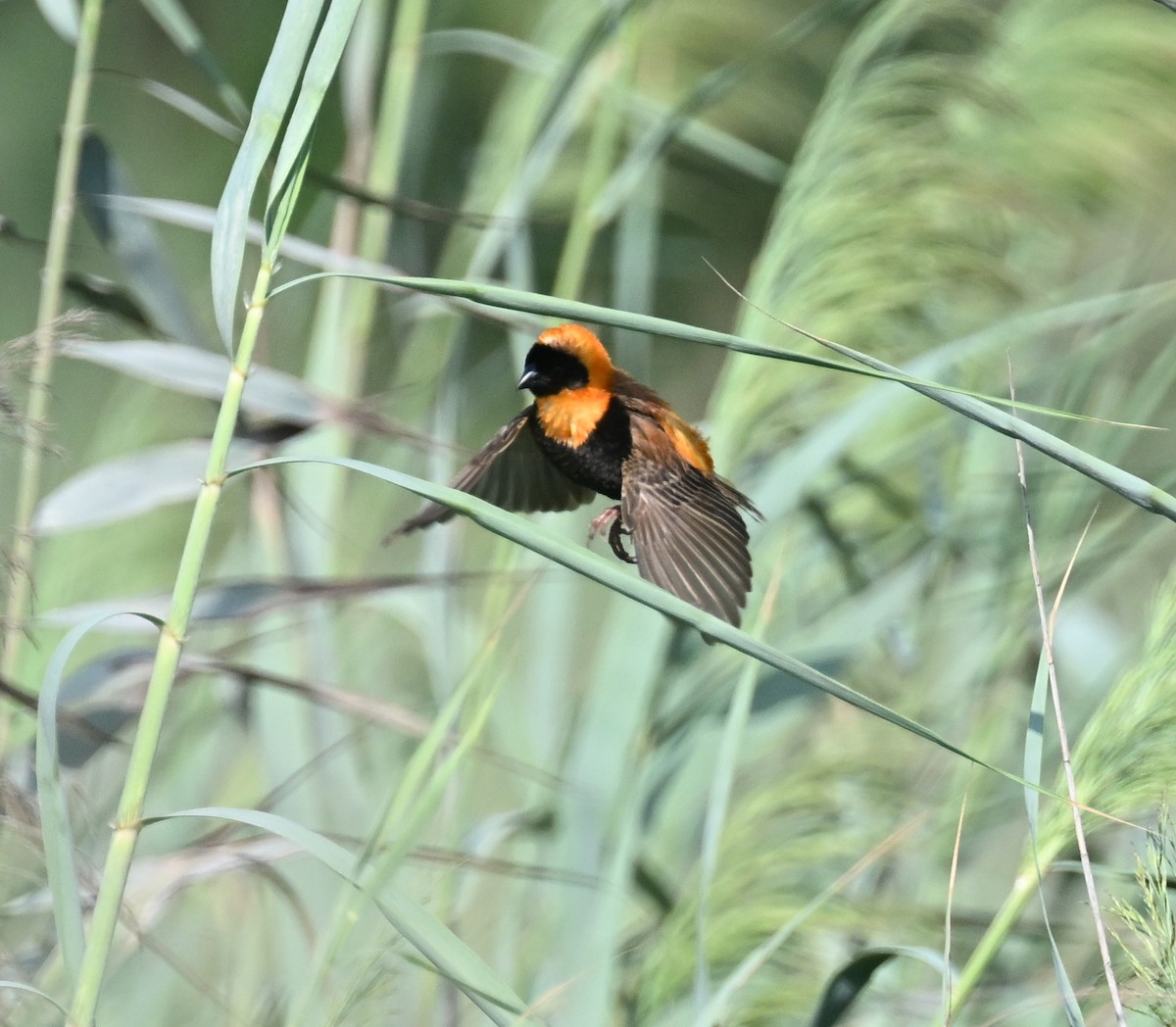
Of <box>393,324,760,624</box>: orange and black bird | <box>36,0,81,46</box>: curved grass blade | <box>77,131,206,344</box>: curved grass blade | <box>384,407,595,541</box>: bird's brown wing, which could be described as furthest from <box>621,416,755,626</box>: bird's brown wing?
<box>36,0,81,46</box>: curved grass blade

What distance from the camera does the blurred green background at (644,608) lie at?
101cm

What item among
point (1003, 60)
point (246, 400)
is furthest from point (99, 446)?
point (1003, 60)

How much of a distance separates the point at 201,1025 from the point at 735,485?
2.05 feet

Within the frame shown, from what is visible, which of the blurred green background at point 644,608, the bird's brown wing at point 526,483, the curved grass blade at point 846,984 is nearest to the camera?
the curved grass blade at point 846,984

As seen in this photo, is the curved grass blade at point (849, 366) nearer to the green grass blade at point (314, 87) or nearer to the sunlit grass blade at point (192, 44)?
the green grass blade at point (314, 87)

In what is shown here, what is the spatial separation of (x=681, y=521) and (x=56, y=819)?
0.59 m

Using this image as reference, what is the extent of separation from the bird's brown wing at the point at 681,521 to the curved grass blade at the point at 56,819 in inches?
17.8

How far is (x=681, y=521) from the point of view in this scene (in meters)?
1.11

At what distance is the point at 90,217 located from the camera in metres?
1.19

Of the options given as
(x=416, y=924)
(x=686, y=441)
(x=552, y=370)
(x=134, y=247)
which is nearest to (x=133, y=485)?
(x=134, y=247)

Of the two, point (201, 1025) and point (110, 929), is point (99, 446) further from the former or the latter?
point (110, 929)

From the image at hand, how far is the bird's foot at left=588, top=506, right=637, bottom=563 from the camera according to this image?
4.00 ft

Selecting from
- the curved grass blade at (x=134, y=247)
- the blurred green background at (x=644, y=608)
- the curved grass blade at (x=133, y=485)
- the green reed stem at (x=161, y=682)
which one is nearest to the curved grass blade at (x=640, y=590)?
the green reed stem at (x=161, y=682)

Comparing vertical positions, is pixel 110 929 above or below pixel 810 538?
below
